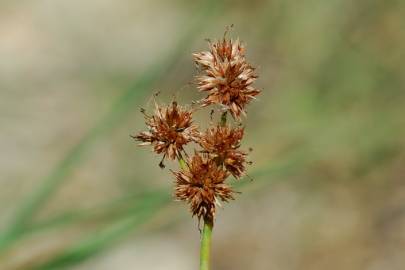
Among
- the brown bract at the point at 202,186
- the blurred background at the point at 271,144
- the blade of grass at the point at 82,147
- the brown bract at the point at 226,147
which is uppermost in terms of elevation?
the blurred background at the point at 271,144

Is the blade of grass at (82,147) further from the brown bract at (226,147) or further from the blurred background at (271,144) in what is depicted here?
the brown bract at (226,147)

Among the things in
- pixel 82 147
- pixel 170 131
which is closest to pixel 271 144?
pixel 82 147

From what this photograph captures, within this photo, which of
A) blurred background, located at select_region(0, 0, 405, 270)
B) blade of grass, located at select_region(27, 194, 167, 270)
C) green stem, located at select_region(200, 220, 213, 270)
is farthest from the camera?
blurred background, located at select_region(0, 0, 405, 270)

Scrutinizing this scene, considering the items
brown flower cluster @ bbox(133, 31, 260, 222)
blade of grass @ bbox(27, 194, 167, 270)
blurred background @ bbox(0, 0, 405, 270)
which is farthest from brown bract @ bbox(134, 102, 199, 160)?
blurred background @ bbox(0, 0, 405, 270)


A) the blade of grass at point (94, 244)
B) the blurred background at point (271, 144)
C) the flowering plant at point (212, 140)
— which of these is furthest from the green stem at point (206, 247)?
the blurred background at point (271, 144)

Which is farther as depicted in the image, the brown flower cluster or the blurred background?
the blurred background

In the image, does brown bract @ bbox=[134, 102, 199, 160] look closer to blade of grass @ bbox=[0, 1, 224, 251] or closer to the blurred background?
blade of grass @ bbox=[0, 1, 224, 251]

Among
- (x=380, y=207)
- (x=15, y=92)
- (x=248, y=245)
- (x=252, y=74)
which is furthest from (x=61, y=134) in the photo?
(x=252, y=74)

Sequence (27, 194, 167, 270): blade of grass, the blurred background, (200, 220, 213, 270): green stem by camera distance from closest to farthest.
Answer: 1. (200, 220, 213, 270): green stem
2. (27, 194, 167, 270): blade of grass
3. the blurred background
